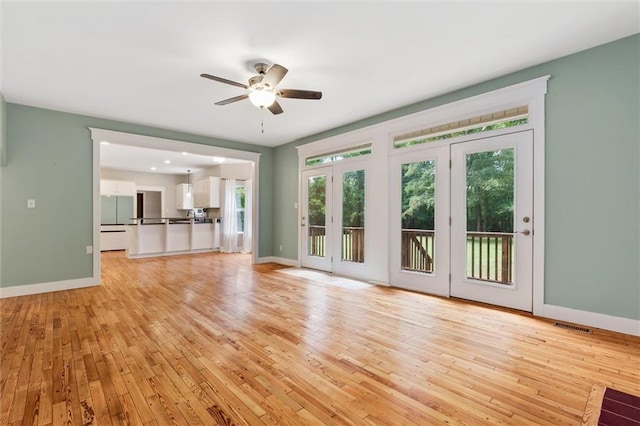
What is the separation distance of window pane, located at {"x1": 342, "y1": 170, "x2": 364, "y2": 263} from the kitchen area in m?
4.08

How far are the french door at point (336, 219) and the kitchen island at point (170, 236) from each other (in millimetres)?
4241

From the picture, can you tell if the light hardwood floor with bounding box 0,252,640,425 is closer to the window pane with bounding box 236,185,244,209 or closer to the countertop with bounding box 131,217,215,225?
the countertop with bounding box 131,217,215,225

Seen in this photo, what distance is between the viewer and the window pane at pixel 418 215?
422 centimetres

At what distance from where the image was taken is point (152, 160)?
27.3 feet

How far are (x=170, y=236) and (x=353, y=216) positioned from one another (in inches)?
228

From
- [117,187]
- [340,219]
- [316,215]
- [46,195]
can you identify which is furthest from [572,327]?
[117,187]

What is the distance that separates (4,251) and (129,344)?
3.21m

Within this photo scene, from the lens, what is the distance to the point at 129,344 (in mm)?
2572

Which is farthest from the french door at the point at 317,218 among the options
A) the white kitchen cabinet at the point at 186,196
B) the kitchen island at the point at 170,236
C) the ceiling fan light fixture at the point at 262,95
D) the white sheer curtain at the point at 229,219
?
the white kitchen cabinet at the point at 186,196

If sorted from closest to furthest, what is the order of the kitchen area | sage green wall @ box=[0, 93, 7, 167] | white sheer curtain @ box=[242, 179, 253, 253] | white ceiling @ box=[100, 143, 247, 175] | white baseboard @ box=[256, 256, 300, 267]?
sage green wall @ box=[0, 93, 7, 167]
white baseboard @ box=[256, 256, 300, 267]
white ceiling @ box=[100, 143, 247, 175]
the kitchen area
white sheer curtain @ box=[242, 179, 253, 253]

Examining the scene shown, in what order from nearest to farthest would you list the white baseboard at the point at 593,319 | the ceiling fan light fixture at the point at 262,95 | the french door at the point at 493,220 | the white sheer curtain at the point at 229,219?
1. the white baseboard at the point at 593,319
2. the ceiling fan light fixture at the point at 262,95
3. the french door at the point at 493,220
4. the white sheer curtain at the point at 229,219

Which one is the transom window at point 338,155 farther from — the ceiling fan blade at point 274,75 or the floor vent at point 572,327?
the floor vent at point 572,327

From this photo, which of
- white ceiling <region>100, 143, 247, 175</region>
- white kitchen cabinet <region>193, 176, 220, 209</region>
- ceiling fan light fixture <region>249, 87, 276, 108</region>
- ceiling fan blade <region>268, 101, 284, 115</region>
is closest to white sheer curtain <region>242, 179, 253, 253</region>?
white ceiling <region>100, 143, 247, 175</region>

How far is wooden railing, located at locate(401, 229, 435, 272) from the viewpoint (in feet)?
13.9
